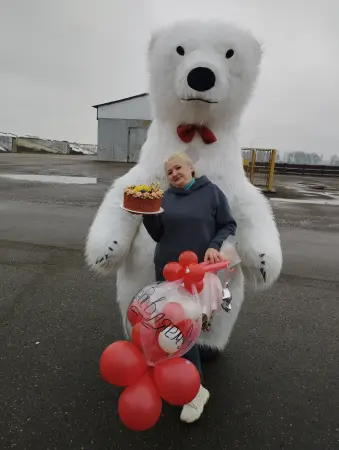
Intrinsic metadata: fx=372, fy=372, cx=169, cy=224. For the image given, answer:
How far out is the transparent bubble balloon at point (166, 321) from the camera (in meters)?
1.50

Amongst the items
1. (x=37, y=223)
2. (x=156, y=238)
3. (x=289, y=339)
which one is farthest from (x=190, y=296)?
(x=37, y=223)

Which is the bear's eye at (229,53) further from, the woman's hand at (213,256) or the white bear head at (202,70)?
the woman's hand at (213,256)

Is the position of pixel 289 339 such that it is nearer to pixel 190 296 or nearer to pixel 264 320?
pixel 264 320

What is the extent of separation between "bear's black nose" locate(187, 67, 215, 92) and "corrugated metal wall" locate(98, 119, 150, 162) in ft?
67.3

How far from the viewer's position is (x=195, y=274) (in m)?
1.50

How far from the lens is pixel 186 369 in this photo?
1.49 metres

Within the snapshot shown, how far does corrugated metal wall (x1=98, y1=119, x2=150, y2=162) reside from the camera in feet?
73.4

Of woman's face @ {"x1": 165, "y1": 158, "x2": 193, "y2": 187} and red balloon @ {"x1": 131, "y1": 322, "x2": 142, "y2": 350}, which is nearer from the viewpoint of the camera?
red balloon @ {"x1": 131, "y1": 322, "x2": 142, "y2": 350}

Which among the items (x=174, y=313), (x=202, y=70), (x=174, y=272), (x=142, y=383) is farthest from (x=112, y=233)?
(x=202, y=70)

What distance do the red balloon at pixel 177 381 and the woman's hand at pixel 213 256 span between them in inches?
17.9

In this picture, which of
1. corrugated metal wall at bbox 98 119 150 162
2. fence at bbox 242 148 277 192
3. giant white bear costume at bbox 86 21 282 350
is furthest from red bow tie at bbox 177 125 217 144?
corrugated metal wall at bbox 98 119 150 162

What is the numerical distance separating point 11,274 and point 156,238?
249cm

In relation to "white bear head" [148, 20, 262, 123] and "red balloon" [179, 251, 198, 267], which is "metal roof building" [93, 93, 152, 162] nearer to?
"white bear head" [148, 20, 262, 123]

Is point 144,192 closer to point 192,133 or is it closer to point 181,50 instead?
point 192,133
